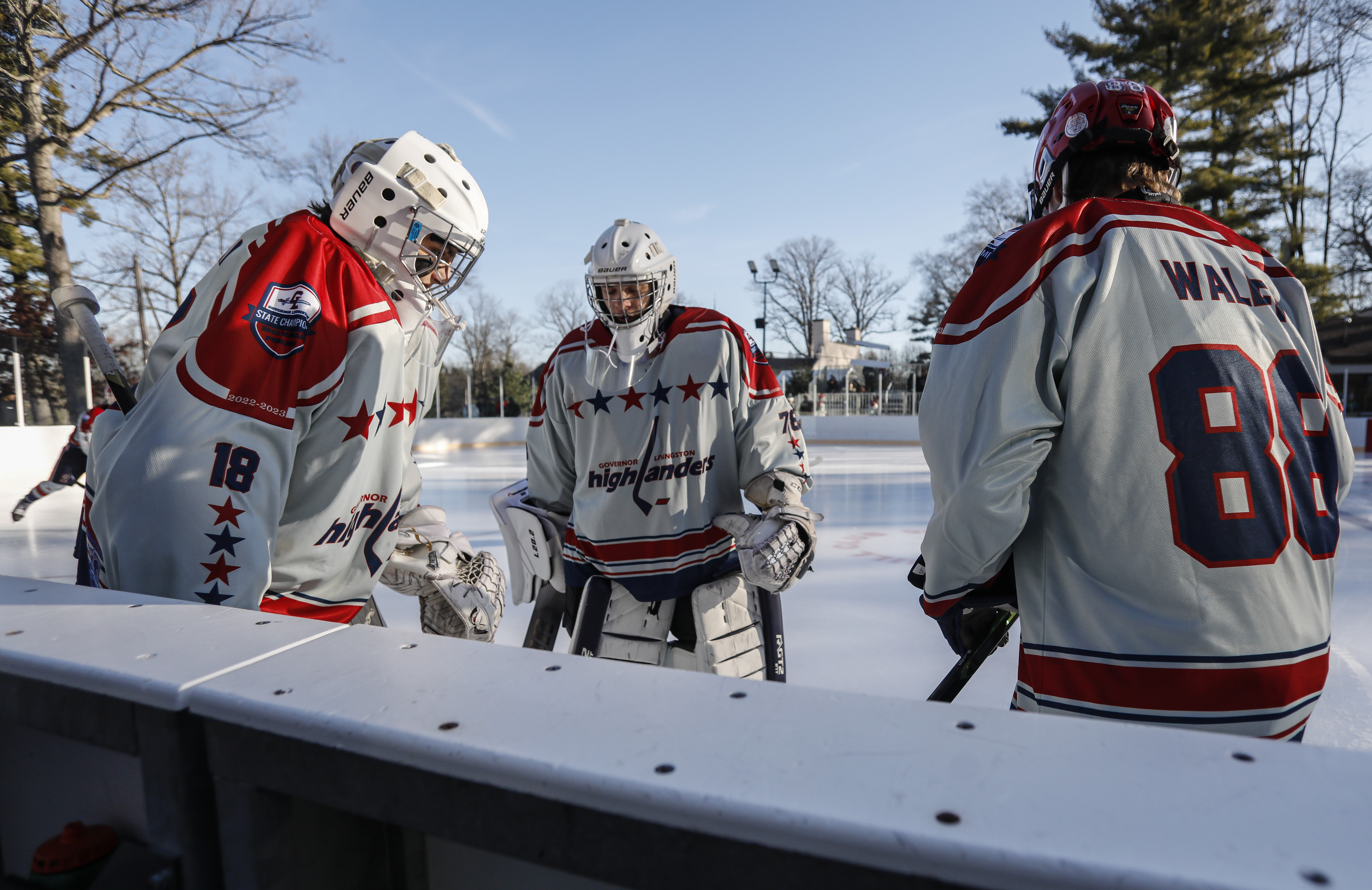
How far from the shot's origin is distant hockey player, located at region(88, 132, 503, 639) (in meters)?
1.05

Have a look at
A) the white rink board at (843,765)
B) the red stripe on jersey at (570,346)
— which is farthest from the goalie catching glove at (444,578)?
the white rink board at (843,765)

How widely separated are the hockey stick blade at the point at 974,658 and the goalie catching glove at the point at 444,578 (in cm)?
105

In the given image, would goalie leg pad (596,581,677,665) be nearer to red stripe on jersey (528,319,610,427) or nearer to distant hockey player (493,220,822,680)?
distant hockey player (493,220,822,680)

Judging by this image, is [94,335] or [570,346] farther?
[570,346]

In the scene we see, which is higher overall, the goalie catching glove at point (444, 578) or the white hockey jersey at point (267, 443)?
the white hockey jersey at point (267, 443)

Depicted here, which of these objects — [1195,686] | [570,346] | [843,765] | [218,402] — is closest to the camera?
[843,765]

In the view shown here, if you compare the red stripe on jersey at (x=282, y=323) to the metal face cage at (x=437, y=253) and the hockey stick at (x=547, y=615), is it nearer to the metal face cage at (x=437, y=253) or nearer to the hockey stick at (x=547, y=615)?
the metal face cage at (x=437, y=253)

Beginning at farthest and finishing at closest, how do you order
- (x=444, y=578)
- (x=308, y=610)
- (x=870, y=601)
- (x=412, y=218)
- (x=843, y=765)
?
1. (x=870, y=601)
2. (x=444, y=578)
3. (x=412, y=218)
4. (x=308, y=610)
5. (x=843, y=765)

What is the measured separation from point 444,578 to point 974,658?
1.22 m

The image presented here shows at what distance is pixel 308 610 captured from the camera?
1271 mm

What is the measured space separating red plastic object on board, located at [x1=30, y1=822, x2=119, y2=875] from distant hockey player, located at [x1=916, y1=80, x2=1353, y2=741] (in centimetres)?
100

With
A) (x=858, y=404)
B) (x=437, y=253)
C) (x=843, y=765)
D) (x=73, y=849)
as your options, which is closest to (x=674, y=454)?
(x=437, y=253)

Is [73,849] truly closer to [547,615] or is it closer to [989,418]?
[989,418]

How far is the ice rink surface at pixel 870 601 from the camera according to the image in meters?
2.47
